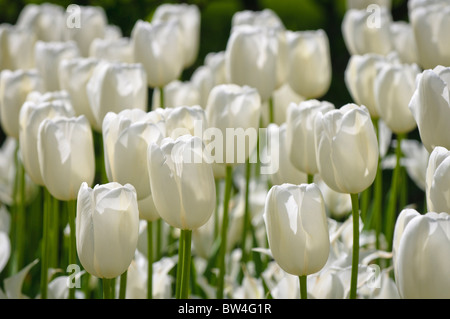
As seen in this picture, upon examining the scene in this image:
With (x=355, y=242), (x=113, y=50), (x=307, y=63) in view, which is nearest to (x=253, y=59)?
(x=307, y=63)

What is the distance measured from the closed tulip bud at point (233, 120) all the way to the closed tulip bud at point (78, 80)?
0.92 feet

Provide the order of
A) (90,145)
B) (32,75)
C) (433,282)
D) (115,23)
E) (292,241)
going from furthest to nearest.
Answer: (115,23)
(32,75)
(90,145)
(292,241)
(433,282)

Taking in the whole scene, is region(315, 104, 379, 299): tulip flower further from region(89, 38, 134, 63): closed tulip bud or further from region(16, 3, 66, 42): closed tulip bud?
region(16, 3, 66, 42): closed tulip bud

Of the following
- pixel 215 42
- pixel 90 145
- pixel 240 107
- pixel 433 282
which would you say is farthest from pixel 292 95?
pixel 215 42

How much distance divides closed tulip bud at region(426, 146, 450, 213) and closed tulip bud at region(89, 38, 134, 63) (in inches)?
30.3

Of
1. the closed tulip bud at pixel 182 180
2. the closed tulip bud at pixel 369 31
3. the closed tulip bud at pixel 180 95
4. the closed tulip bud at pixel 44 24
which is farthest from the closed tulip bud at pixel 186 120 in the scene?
the closed tulip bud at pixel 44 24

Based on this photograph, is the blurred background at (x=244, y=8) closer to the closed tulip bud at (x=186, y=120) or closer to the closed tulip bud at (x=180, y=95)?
the closed tulip bud at (x=180, y=95)

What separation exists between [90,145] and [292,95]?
61cm

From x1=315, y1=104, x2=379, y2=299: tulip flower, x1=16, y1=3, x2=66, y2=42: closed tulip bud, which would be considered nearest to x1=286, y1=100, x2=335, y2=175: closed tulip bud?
x1=315, y1=104, x2=379, y2=299: tulip flower

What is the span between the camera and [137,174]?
0.82m

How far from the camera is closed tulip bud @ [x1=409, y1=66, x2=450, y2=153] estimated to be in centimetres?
77

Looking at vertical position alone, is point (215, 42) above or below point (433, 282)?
below

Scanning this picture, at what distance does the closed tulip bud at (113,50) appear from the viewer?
4.51 ft
